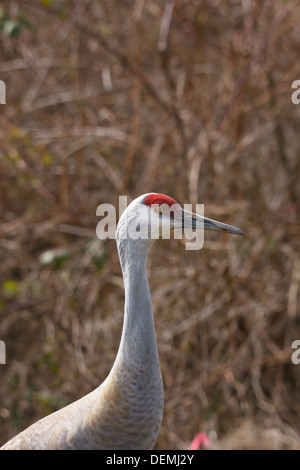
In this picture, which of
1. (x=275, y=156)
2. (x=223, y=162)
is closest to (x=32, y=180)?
(x=223, y=162)

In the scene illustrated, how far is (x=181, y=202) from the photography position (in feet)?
14.6

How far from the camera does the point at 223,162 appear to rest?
462 centimetres

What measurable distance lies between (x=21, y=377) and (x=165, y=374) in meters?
1.20

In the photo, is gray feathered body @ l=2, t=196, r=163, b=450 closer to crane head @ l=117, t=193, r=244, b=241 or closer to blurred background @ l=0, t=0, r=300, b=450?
crane head @ l=117, t=193, r=244, b=241

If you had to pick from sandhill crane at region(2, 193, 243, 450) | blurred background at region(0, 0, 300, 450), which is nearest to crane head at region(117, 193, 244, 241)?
sandhill crane at region(2, 193, 243, 450)

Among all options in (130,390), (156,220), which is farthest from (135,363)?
(156,220)

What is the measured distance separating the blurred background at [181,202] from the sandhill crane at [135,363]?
74.0 inches

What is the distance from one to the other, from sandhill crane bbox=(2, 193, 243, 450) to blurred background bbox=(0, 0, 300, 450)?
188cm

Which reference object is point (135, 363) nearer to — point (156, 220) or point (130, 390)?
point (130, 390)

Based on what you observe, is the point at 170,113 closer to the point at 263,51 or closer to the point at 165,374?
the point at 263,51

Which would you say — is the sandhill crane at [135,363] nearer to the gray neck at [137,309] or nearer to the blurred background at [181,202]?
the gray neck at [137,309]

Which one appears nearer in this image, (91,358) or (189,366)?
(91,358)

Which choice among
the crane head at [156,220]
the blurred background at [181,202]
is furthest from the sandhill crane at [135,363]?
the blurred background at [181,202]

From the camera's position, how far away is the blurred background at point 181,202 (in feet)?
14.5
